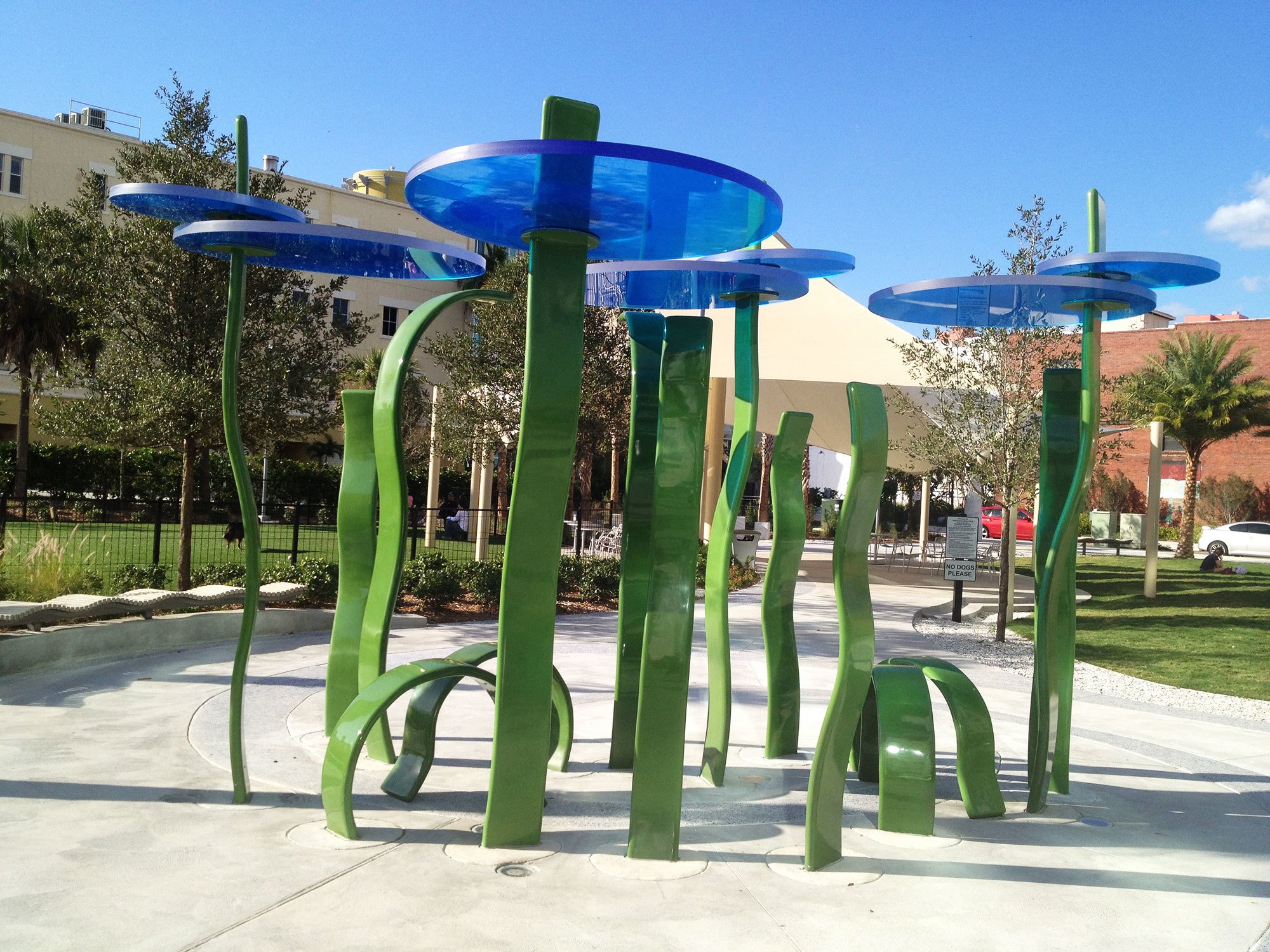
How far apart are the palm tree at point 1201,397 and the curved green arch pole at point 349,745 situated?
113 feet

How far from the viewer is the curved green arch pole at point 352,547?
18.2 feet

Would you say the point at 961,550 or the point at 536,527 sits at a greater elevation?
the point at 536,527

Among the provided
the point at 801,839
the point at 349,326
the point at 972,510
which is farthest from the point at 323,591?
the point at 972,510

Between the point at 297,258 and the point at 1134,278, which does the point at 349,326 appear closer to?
the point at 297,258

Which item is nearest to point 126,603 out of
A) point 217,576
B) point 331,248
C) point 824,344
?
point 217,576

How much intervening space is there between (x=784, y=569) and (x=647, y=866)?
6.52ft

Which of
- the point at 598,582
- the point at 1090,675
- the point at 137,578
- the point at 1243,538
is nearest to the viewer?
the point at 1090,675

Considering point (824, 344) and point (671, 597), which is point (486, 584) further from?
point (671, 597)

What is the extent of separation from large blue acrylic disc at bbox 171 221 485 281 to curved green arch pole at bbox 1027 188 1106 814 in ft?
10.3

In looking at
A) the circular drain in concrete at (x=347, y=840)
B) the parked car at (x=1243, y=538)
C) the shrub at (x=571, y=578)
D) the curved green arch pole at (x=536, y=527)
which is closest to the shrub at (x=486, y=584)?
the shrub at (x=571, y=578)

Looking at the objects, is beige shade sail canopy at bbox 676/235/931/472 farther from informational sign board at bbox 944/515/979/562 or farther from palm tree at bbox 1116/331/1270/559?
palm tree at bbox 1116/331/1270/559

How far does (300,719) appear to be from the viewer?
→ 6469 mm

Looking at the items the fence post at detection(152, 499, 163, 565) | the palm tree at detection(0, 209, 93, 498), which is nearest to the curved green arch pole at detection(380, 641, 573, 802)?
the fence post at detection(152, 499, 163, 565)

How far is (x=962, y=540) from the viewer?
1315 centimetres
